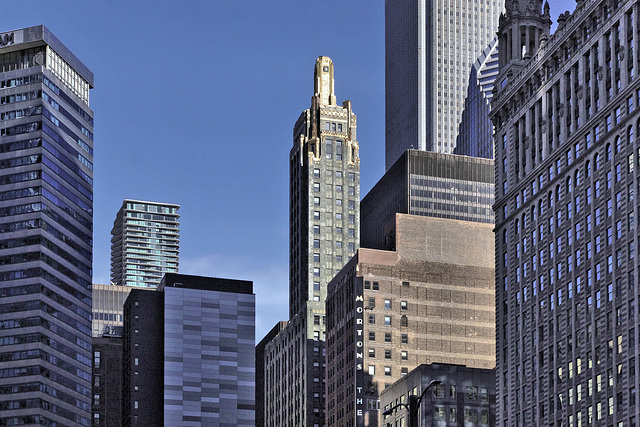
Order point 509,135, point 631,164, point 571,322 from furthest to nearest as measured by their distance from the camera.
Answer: point 509,135 → point 571,322 → point 631,164

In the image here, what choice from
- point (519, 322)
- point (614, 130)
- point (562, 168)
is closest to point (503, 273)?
point (519, 322)

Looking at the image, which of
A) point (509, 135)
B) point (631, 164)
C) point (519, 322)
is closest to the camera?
point (631, 164)

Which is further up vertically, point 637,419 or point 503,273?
point 503,273

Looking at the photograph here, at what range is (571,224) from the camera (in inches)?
6206

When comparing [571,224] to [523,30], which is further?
[523,30]

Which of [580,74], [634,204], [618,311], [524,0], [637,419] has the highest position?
[524,0]

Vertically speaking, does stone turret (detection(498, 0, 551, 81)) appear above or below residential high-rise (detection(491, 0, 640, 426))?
above

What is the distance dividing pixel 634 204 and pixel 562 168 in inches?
818

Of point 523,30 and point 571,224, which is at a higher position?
point 523,30

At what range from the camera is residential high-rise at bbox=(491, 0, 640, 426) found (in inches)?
5689

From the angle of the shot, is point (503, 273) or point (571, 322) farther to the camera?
point (503, 273)

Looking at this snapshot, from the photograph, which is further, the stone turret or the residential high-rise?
the stone turret

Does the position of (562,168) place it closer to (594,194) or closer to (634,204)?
(594,194)

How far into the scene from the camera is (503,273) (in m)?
179
